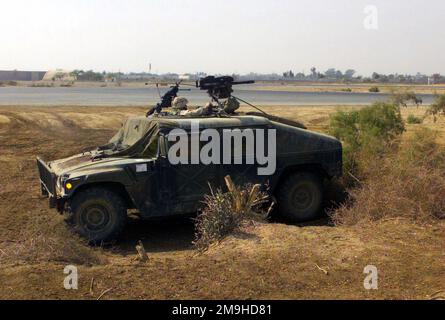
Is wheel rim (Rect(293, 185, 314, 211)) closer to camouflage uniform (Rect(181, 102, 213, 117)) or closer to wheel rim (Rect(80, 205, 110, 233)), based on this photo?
camouflage uniform (Rect(181, 102, 213, 117))

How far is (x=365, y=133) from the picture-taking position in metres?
11.9

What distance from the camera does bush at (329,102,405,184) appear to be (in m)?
10.3

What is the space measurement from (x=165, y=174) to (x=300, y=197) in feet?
7.81

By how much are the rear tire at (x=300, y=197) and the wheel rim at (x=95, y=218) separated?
9.24ft

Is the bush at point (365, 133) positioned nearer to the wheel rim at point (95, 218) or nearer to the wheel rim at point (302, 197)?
the wheel rim at point (302, 197)

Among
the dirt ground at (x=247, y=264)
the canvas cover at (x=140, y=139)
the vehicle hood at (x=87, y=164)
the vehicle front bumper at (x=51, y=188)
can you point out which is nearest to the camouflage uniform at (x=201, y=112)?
the canvas cover at (x=140, y=139)

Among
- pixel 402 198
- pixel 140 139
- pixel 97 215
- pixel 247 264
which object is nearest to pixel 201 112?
pixel 140 139

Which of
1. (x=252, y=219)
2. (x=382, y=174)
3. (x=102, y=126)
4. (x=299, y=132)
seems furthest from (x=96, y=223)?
(x=102, y=126)

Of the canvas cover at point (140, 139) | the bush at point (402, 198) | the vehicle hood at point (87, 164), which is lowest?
the bush at point (402, 198)

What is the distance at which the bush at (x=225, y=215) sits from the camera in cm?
679

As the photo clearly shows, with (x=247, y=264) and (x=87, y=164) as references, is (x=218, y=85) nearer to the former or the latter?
(x=87, y=164)

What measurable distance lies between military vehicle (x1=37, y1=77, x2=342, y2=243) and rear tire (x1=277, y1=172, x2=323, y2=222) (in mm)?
16

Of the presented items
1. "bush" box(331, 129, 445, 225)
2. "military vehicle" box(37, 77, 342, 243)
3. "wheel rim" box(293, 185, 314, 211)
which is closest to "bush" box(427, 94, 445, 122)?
"bush" box(331, 129, 445, 225)
